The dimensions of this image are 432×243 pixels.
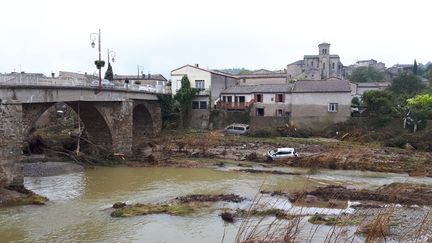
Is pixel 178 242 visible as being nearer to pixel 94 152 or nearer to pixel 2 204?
pixel 2 204

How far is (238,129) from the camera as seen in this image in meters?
50.9

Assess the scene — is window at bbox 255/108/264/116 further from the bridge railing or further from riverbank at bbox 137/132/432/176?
the bridge railing

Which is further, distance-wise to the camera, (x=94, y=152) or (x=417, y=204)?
(x=94, y=152)

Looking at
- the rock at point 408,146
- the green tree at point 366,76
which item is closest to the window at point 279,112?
the rock at point 408,146

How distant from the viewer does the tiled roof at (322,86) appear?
51.5m

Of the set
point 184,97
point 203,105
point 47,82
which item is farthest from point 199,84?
point 47,82

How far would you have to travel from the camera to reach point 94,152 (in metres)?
39.2

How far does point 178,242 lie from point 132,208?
5.39 metres

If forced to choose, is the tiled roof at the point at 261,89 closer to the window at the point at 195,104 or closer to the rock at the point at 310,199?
the window at the point at 195,104

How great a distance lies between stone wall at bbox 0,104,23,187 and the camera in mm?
24906

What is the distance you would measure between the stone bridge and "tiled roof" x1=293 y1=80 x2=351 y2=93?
709 inches

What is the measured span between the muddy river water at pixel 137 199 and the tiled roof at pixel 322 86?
65.9ft

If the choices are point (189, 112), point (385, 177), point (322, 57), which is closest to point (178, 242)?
point (385, 177)

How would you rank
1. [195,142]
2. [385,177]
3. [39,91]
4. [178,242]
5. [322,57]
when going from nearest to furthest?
[178,242]
[39,91]
[385,177]
[195,142]
[322,57]
